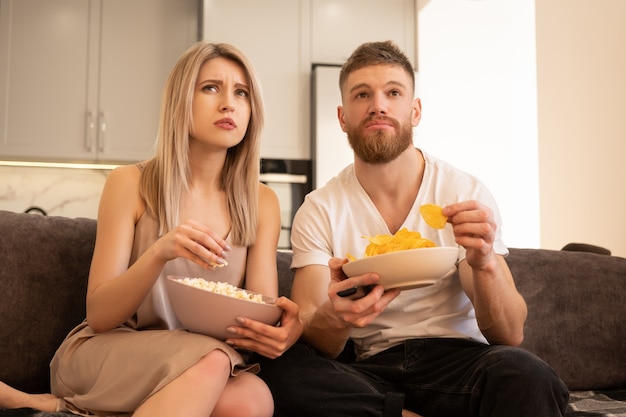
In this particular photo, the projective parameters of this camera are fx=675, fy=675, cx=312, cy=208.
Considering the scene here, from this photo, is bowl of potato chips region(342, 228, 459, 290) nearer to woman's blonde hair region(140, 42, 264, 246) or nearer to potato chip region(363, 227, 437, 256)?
potato chip region(363, 227, 437, 256)

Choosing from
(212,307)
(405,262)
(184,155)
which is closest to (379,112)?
(184,155)

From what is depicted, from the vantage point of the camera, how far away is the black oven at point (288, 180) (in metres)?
4.47

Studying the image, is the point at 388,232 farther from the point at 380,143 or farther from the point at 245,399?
the point at 245,399

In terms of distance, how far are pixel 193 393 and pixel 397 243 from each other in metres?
0.49

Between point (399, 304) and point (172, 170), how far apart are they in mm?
661

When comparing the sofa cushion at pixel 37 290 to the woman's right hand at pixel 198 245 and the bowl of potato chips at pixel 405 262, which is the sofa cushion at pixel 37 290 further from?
the bowl of potato chips at pixel 405 262

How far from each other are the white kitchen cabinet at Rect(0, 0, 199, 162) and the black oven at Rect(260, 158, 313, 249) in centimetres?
81

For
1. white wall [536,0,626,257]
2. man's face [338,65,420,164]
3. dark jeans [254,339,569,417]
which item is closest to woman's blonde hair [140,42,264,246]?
man's face [338,65,420,164]

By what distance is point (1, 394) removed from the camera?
154 cm

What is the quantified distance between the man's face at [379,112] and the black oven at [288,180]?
8.56 feet

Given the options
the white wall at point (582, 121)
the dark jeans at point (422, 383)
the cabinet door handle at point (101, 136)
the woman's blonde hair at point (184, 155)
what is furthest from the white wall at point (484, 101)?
the dark jeans at point (422, 383)

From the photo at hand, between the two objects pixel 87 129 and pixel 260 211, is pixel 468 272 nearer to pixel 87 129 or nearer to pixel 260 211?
pixel 260 211

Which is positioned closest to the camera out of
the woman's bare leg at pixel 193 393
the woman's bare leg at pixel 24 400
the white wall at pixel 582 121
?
the woman's bare leg at pixel 193 393

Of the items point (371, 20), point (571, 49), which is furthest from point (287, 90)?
point (571, 49)
